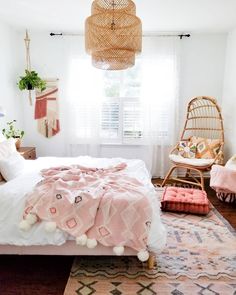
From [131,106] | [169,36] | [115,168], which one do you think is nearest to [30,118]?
[131,106]

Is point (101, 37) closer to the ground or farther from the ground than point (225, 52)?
closer to the ground

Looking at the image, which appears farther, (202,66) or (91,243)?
Answer: (202,66)

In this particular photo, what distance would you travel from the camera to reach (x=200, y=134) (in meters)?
4.38

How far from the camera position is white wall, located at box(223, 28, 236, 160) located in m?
3.91

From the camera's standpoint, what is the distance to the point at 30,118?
4430mm

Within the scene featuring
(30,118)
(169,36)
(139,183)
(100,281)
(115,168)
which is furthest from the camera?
(30,118)

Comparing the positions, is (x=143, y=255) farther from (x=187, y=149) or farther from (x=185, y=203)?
(x=187, y=149)

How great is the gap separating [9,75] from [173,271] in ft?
11.6

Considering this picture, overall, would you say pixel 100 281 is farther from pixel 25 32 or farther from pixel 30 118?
pixel 25 32

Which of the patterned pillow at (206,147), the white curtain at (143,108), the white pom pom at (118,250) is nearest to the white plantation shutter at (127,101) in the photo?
the white curtain at (143,108)

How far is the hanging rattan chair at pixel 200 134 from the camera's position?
3842 millimetres

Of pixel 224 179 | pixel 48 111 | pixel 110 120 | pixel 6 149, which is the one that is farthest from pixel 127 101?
pixel 6 149

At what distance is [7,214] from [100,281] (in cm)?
87

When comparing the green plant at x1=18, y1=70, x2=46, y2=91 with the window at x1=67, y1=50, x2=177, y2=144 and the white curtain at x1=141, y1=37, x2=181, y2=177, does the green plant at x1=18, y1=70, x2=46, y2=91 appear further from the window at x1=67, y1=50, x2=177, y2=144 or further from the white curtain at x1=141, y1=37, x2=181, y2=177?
the white curtain at x1=141, y1=37, x2=181, y2=177
